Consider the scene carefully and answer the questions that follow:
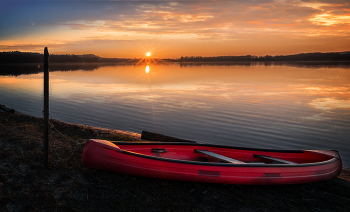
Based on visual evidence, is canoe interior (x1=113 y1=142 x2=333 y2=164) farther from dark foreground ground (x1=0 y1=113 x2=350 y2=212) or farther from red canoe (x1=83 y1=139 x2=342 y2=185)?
dark foreground ground (x1=0 y1=113 x2=350 y2=212)

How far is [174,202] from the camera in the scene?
5.45 metres

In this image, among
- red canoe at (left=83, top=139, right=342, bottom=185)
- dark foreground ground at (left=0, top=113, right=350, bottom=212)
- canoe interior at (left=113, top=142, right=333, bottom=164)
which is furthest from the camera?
canoe interior at (left=113, top=142, right=333, bottom=164)

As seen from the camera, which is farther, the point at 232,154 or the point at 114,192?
the point at 232,154

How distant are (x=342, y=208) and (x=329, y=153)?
2.27 meters

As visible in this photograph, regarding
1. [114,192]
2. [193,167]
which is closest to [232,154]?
[193,167]

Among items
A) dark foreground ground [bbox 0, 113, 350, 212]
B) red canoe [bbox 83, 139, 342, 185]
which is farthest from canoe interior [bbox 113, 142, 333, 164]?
dark foreground ground [bbox 0, 113, 350, 212]

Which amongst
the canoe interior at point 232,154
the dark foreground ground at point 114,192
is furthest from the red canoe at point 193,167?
the dark foreground ground at point 114,192

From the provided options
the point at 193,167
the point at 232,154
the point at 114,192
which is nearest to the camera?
the point at 114,192

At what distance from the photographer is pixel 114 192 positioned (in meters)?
5.44

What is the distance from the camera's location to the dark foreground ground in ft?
16.2

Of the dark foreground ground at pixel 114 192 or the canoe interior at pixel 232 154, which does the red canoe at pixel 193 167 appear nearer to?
the canoe interior at pixel 232 154

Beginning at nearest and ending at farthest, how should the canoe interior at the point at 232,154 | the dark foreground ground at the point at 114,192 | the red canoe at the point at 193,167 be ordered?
the dark foreground ground at the point at 114,192 < the red canoe at the point at 193,167 < the canoe interior at the point at 232,154

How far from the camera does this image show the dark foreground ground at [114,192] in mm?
4934

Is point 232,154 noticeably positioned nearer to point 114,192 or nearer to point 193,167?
point 193,167
